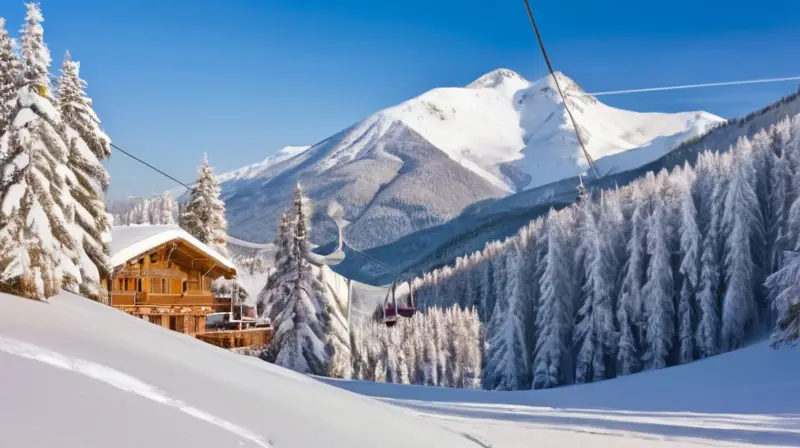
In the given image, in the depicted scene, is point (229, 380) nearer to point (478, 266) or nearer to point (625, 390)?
point (625, 390)

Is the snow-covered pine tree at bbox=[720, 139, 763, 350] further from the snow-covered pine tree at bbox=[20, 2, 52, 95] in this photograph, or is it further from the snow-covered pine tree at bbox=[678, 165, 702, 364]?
the snow-covered pine tree at bbox=[20, 2, 52, 95]

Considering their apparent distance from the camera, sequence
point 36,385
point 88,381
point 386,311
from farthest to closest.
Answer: point 386,311 → point 88,381 → point 36,385

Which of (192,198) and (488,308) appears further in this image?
(488,308)

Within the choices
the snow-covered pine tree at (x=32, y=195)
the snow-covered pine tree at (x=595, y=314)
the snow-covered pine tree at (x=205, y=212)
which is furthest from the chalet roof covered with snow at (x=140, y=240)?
the snow-covered pine tree at (x=595, y=314)

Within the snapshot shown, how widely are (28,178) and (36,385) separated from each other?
6.29m

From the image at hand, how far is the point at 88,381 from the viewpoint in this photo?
6070 millimetres

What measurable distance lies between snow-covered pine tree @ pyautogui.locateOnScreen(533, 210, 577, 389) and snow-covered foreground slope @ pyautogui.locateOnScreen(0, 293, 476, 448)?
51.1m

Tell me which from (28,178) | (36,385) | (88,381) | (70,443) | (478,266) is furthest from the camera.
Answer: (478,266)

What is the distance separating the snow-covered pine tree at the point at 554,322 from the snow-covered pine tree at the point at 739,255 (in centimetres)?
1149

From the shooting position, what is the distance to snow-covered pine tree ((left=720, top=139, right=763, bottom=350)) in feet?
184

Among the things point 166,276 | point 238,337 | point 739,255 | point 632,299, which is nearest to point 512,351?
point 632,299

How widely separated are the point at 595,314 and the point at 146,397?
56.0 m

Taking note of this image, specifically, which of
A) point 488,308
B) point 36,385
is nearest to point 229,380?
point 36,385

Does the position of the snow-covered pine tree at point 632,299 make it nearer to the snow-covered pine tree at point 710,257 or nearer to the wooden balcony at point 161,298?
the snow-covered pine tree at point 710,257
